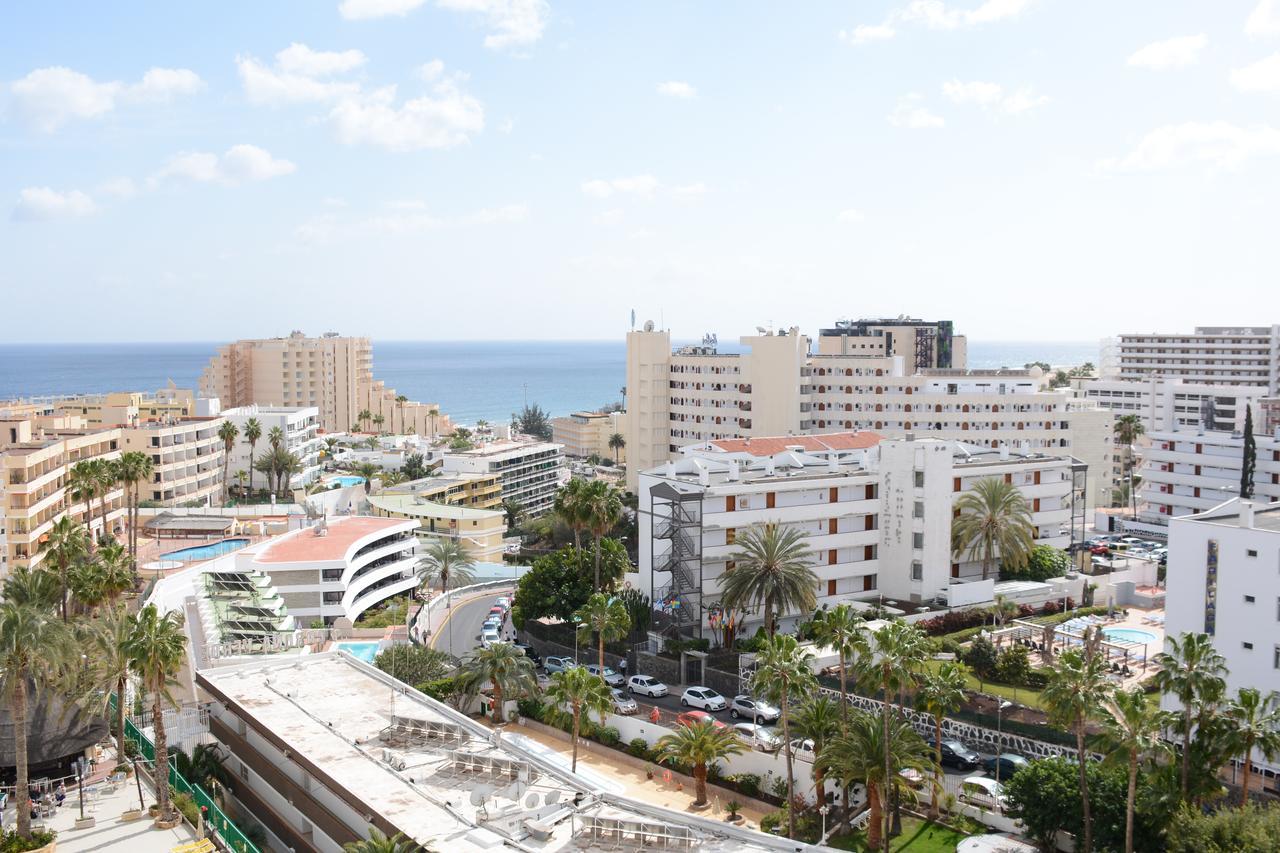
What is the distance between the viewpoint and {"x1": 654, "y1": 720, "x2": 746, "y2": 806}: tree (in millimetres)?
39812

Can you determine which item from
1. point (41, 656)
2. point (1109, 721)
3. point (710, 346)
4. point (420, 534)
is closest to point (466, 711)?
point (41, 656)

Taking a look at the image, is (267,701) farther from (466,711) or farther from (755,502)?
(755,502)

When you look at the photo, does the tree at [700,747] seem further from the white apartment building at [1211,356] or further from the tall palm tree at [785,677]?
the white apartment building at [1211,356]

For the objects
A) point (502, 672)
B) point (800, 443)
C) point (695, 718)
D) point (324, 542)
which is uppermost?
point (800, 443)

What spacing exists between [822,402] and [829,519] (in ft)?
183

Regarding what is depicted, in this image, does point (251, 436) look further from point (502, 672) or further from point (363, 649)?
point (502, 672)

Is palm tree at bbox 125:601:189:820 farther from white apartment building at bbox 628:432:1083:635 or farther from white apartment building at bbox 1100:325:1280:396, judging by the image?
white apartment building at bbox 1100:325:1280:396

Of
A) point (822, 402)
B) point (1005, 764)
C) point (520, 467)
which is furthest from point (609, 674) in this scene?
point (520, 467)

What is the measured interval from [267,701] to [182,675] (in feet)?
34.5

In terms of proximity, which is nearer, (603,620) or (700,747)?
(700,747)

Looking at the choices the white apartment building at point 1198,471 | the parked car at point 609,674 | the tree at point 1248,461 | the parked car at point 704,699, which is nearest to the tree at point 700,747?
the parked car at point 704,699

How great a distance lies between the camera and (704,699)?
49.3 m

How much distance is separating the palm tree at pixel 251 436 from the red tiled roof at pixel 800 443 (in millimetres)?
56795

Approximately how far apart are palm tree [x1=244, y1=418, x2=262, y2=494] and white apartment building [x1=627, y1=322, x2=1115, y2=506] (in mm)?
41212
